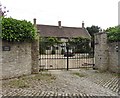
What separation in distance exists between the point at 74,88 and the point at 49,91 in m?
0.97

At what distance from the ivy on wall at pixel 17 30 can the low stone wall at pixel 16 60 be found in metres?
0.34

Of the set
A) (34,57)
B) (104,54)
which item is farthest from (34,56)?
(104,54)

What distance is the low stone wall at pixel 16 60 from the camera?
7.96 metres

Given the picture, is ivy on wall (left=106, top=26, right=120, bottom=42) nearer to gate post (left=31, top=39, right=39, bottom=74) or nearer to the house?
gate post (left=31, top=39, right=39, bottom=74)

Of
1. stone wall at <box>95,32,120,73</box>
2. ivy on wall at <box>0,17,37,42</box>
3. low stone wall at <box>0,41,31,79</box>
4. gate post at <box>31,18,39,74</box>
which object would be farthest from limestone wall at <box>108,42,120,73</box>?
low stone wall at <box>0,41,31,79</box>

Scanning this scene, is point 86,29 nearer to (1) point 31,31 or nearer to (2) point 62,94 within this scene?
(1) point 31,31

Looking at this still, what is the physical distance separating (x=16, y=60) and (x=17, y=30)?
1.40m

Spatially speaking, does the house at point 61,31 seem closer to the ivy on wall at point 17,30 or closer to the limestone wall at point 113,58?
the limestone wall at point 113,58

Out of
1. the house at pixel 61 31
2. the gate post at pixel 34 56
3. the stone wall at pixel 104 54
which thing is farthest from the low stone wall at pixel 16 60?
the house at pixel 61 31

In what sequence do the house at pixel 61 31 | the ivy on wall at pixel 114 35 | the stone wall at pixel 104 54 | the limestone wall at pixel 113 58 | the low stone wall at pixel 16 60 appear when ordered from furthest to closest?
the house at pixel 61 31
the stone wall at pixel 104 54
the limestone wall at pixel 113 58
the ivy on wall at pixel 114 35
the low stone wall at pixel 16 60

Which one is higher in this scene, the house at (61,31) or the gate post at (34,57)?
the house at (61,31)

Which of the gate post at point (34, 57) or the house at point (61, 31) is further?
the house at point (61, 31)

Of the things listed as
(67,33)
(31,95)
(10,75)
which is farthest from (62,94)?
(67,33)

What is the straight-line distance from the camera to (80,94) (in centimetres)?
559
